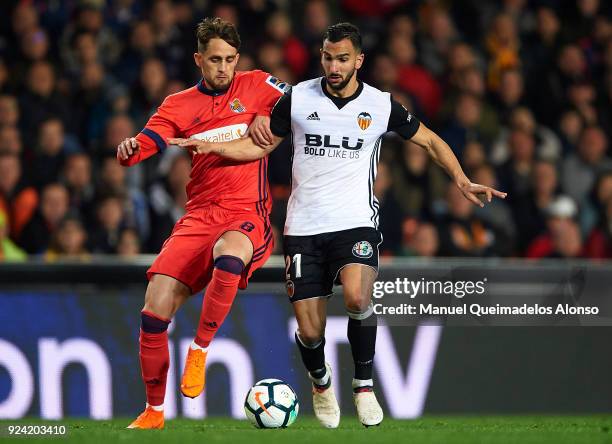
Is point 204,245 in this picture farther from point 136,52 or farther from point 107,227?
point 136,52

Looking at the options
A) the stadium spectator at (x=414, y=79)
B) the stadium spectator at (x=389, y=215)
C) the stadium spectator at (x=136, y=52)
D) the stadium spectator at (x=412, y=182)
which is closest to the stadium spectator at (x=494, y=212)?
the stadium spectator at (x=412, y=182)

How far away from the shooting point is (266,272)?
34.9 feet

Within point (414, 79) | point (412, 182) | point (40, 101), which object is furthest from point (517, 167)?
point (40, 101)

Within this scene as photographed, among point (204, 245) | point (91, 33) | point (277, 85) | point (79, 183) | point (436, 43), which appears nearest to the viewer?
point (204, 245)

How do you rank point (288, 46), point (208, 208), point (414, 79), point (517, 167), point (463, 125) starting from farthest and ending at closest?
point (414, 79) → point (288, 46) → point (463, 125) → point (517, 167) → point (208, 208)

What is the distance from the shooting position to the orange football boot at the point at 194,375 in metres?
8.46

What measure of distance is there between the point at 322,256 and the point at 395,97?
16.3ft

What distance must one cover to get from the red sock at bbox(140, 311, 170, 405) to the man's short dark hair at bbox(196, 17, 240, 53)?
182cm

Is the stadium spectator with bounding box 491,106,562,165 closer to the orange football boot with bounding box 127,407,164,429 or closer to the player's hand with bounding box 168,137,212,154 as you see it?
the player's hand with bounding box 168,137,212,154

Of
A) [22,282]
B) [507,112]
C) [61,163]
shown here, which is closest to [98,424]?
[22,282]

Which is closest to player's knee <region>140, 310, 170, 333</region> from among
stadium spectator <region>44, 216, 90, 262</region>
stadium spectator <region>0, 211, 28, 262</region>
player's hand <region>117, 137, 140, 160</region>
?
player's hand <region>117, 137, 140, 160</region>

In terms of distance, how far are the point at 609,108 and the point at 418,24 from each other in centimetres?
233

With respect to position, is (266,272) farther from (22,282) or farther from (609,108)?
(609,108)

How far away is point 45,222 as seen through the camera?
12.1 meters
